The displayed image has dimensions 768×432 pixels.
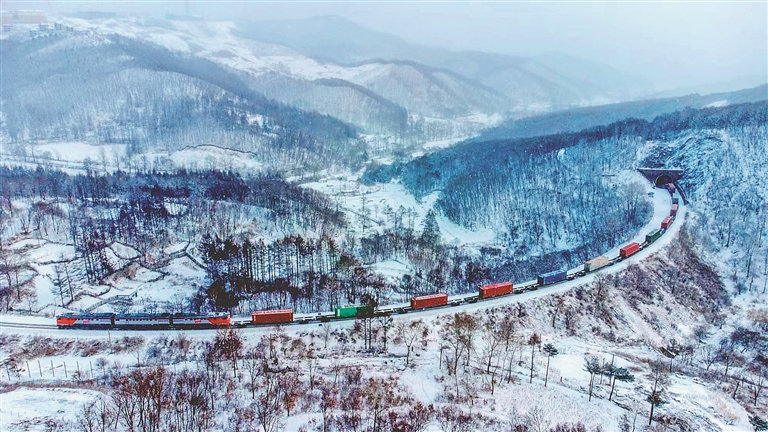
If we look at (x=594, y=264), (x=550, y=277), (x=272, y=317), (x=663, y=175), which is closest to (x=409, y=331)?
(x=272, y=317)

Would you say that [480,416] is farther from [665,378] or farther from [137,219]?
[137,219]

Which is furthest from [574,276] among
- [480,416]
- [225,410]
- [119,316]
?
[119,316]

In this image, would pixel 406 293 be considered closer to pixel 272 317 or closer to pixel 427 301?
pixel 427 301

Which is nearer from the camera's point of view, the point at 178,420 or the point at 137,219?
the point at 178,420

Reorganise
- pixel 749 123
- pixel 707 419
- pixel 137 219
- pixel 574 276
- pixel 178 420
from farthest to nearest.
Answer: pixel 749 123 → pixel 137 219 → pixel 574 276 → pixel 707 419 → pixel 178 420

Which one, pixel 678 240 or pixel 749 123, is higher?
pixel 749 123

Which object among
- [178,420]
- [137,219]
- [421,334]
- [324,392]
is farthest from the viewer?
[137,219]

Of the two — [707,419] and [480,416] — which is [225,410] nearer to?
[480,416]
